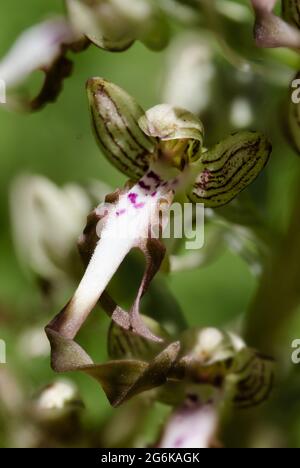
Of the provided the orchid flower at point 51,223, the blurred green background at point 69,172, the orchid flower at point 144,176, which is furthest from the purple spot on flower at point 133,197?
the blurred green background at point 69,172

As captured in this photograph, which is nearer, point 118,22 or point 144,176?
point 144,176

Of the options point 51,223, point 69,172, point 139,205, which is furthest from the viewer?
point 69,172

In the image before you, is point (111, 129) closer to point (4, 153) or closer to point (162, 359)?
point (162, 359)

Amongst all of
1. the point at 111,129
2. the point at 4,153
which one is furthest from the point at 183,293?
the point at 111,129

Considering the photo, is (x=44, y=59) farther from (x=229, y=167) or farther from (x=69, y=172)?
(x=69, y=172)

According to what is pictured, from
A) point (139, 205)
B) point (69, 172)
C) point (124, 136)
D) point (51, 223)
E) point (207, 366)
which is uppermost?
point (69, 172)

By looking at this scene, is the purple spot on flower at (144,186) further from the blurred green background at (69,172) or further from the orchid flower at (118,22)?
the blurred green background at (69,172)

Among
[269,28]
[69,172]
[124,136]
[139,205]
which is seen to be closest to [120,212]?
[139,205]
